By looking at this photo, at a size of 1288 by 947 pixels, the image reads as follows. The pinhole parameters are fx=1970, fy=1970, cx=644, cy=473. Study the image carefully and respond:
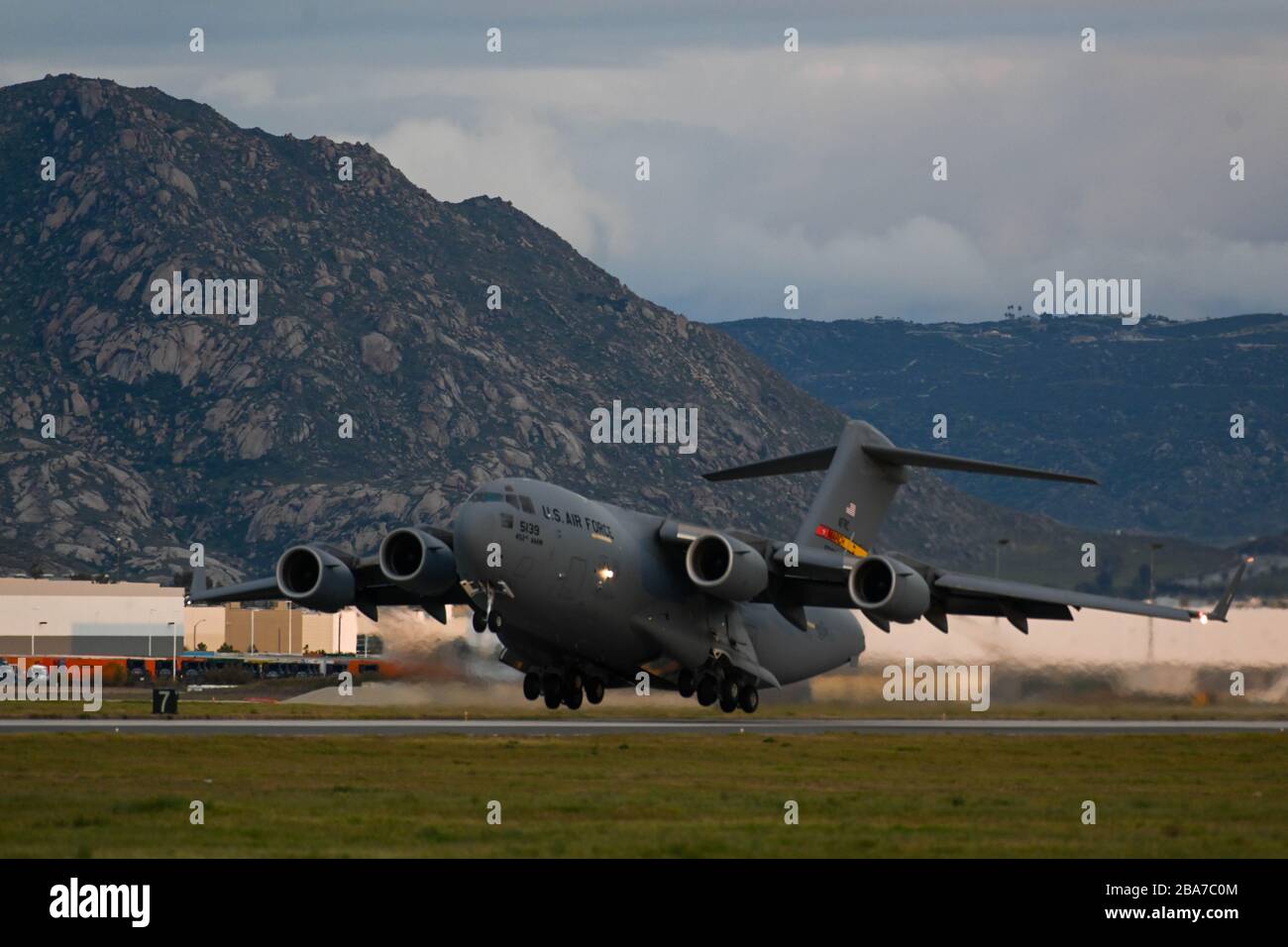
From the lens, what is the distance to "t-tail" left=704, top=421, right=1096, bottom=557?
153 feet

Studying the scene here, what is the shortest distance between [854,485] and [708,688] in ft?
23.7

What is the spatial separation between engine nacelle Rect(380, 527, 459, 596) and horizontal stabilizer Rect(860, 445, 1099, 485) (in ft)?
35.4

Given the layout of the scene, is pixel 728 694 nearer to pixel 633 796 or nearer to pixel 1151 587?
pixel 1151 587

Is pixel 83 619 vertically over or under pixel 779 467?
under

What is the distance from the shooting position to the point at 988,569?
54344 millimetres

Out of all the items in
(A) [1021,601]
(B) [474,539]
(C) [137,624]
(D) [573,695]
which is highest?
(B) [474,539]

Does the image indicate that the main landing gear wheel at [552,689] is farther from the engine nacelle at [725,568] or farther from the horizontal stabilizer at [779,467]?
the horizontal stabilizer at [779,467]

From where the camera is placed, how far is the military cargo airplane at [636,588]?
3775 centimetres

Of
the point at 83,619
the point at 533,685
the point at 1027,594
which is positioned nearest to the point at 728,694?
the point at 533,685

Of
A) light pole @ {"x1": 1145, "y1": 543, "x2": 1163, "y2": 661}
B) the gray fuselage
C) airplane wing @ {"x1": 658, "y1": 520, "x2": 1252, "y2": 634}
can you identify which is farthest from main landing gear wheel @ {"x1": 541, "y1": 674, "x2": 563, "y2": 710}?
light pole @ {"x1": 1145, "y1": 543, "x2": 1163, "y2": 661}

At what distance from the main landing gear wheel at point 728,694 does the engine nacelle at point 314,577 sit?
859 cm

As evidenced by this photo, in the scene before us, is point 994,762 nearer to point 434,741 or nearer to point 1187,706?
point 434,741

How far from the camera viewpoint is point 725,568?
40969 millimetres
